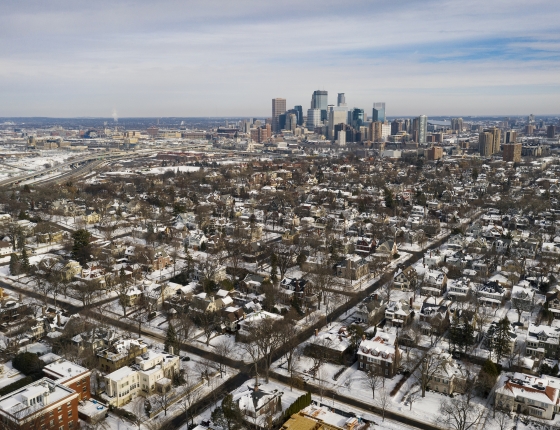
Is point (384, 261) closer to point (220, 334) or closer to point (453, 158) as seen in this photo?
point (220, 334)

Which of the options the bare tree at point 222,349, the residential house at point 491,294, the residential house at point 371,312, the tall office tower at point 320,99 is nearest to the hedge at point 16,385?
the bare tree at point 222,349

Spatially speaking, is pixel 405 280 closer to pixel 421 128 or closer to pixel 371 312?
pixel 371 312

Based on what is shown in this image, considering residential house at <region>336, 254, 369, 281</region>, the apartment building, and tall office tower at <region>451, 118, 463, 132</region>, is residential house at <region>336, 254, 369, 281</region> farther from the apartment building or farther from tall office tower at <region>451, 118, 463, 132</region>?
tall office tower at <region>451, 118, 463, 132</region>

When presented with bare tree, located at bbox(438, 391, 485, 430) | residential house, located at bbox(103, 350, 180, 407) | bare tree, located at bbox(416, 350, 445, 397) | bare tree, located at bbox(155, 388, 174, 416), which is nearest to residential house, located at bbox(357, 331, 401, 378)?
bare tree, located at bbox(416, 350, 445, 397)

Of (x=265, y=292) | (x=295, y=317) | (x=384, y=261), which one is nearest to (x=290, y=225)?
(x=384, y=261)

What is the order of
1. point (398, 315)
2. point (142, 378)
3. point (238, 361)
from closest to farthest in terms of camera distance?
point (142, 378) → point (238, 361) → point (398, 315)

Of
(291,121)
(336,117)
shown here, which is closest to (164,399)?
(336,117)

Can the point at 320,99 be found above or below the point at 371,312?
above

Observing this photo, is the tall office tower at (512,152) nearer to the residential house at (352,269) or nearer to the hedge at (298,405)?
the residential house at (352,269)
